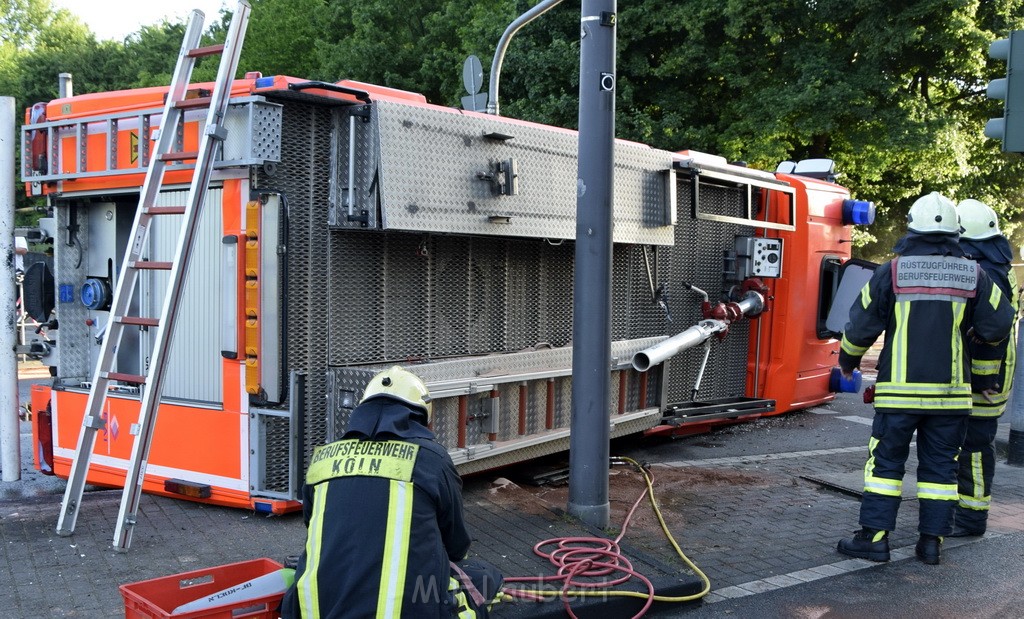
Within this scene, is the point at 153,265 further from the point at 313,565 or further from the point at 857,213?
the point at 857,213

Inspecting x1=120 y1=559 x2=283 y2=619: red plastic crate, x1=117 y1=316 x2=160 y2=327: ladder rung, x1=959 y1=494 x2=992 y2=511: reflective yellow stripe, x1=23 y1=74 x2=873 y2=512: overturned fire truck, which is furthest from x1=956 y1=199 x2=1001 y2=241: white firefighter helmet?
x1=117 y1=316 x2=160 y2=327: ladder rung

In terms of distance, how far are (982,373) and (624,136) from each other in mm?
12138

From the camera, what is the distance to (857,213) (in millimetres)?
10250

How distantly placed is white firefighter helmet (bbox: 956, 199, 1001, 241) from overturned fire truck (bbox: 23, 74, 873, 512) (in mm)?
2310

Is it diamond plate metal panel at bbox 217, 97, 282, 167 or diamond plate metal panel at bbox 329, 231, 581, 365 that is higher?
diamond plate metal panel at bbox 217, 97, 282, 167

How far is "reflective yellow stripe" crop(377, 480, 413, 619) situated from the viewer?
2.94 metres

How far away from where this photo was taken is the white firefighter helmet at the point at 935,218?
550cm

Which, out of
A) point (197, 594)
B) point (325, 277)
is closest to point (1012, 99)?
point (325, 277)

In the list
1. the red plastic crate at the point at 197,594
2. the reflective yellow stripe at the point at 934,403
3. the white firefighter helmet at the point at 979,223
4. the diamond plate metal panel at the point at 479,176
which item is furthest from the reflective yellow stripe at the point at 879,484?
the red plastic crate at the point at 197,594

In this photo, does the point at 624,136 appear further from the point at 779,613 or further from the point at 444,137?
the point at 779,613

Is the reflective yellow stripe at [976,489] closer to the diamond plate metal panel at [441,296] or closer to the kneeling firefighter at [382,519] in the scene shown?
the diamond plate metal panel at [441,296]

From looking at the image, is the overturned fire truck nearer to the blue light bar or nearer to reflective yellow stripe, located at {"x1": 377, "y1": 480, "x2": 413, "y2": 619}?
reflective yellow stripe, located at {"x1": 377, "y1": 480, "x2": 413, "y2": 619}

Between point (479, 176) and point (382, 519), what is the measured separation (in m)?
3.51

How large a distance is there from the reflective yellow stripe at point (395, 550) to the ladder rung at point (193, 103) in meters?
2.96
